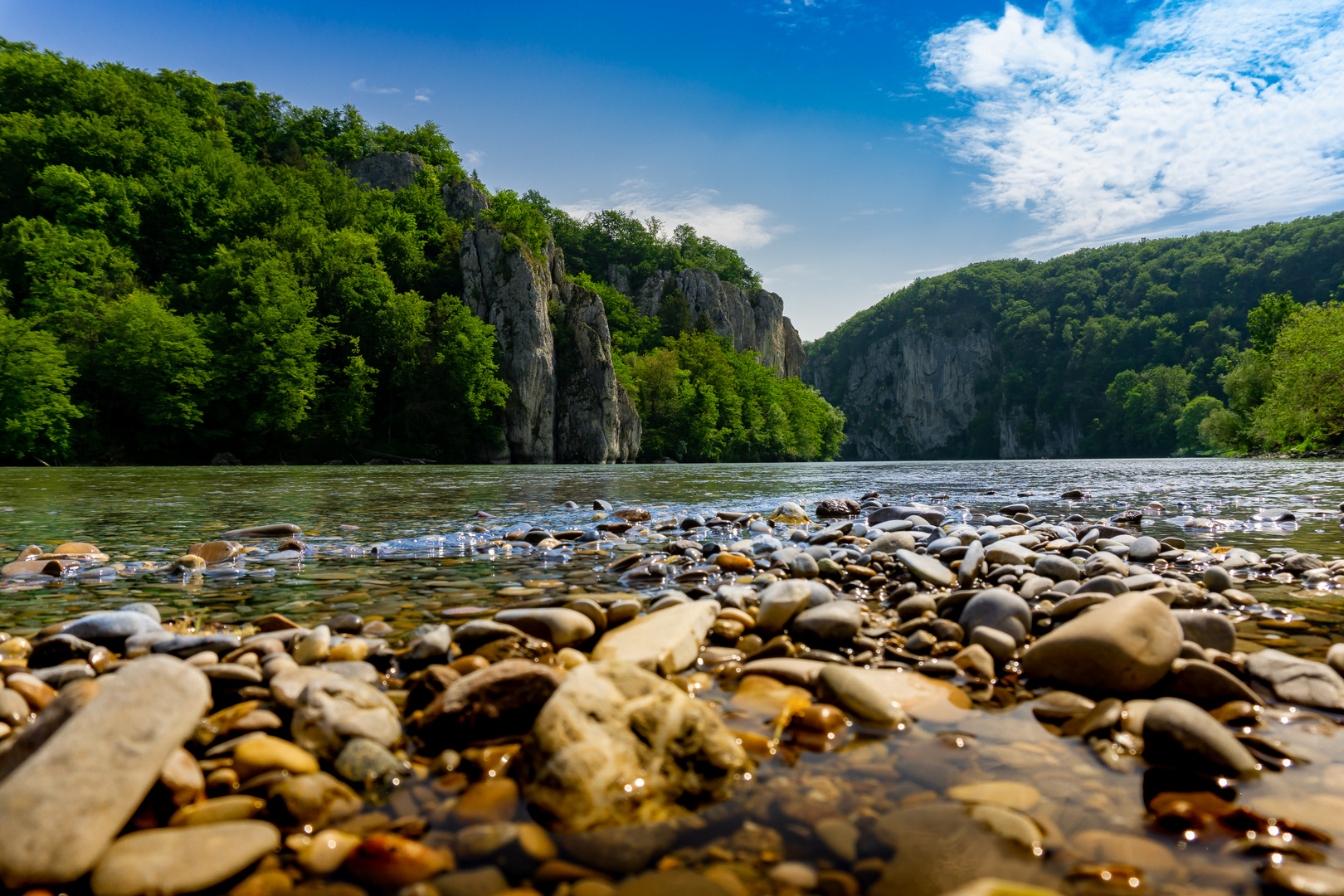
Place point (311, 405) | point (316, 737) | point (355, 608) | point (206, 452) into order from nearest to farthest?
point (316, 737), point (355, 608), point (206, 452), point (311, 405)

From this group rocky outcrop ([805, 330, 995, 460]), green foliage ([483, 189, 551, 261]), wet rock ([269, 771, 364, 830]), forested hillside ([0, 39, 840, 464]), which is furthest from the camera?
rocky outcrop ([805, 330, 995, 460])

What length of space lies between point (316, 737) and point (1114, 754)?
2531 mm

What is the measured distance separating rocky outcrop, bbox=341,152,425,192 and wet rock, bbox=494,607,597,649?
75.6 meters

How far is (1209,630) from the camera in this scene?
9.36 ft

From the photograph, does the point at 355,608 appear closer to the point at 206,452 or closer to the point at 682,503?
the point at 682,503

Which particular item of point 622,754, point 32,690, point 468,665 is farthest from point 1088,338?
point 32,690

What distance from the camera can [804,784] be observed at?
182cm

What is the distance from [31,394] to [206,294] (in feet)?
45.4

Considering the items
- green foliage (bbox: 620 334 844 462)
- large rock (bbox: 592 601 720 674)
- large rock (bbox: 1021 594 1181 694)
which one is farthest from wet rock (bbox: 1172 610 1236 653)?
green foliage (bbox: 620 334 844 462)

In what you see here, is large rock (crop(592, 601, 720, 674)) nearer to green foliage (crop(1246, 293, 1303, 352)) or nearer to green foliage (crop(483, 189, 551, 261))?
green foliage (crop(483, 189, 551, 261))

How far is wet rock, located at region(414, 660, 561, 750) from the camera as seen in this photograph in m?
2.08

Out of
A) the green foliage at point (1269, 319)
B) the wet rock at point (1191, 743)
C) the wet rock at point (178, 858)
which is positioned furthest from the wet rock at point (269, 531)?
the green foliage at point (1269, 319)

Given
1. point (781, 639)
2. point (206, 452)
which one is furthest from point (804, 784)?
point (206, 452)

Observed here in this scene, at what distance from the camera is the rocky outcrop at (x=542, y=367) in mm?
53719
